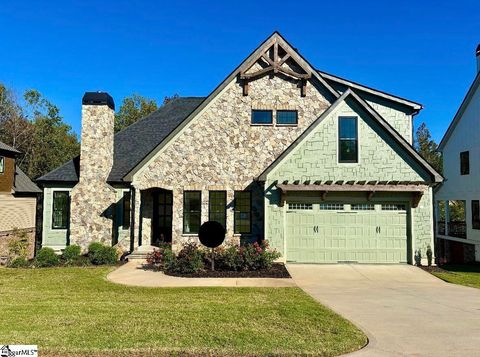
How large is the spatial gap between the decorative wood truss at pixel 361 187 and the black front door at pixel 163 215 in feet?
19.5

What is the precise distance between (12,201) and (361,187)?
2696 centimetres

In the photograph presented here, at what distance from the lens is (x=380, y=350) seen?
5820 millimetres

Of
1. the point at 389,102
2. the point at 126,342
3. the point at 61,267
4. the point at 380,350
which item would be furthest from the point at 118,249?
the point at 389,102

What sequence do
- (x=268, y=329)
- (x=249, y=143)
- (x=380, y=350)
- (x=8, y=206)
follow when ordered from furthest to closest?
1. (x=8, y=206)
2. (x=249, y=143)
3. (x=268, y=329)
4. (x=380, y=350)

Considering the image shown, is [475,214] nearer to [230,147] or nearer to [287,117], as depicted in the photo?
[287,117]

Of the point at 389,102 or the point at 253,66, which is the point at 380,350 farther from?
the point at 389,102

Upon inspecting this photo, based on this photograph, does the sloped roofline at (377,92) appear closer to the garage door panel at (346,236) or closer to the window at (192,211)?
the garage door panel at (346,236)

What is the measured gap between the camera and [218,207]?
52.6 feet

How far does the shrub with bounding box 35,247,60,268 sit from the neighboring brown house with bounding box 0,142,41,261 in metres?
13.4

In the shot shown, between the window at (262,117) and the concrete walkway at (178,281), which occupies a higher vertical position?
the window at (262,117)

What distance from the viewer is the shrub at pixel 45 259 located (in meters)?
14.4

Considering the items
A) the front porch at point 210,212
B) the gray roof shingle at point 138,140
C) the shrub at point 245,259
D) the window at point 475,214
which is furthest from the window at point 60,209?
the window at point 475,214

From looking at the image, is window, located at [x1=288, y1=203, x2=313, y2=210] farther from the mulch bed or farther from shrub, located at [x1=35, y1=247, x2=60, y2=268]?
shrub, located at [x1=35, y1=247, x2=60, y2=268]

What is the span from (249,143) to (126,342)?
11.4 meters
